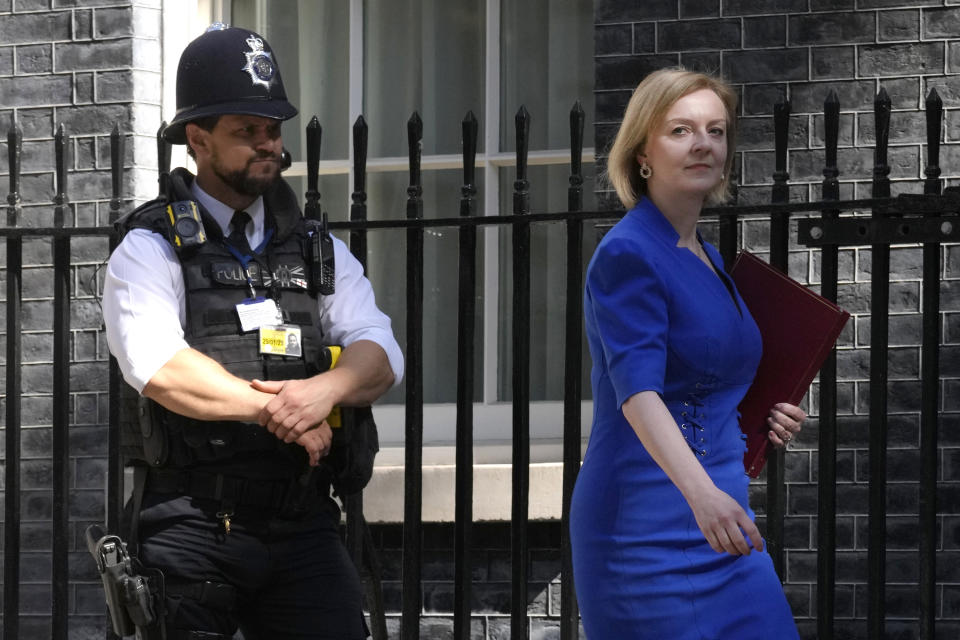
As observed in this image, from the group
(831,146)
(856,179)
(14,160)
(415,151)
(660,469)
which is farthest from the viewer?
(856,179)

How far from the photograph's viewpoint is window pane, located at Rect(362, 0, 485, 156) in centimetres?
601

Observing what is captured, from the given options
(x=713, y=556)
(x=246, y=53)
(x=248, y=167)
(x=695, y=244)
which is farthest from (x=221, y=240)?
(x=713, y=556)

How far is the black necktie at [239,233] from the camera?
3.50 metres

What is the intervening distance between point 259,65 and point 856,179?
8.00 feet

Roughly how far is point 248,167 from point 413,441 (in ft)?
3.95

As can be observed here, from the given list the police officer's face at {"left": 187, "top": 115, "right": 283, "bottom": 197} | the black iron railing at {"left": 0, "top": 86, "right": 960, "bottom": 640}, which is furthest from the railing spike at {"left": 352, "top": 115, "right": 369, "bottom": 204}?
the police officer's face at {"left": 187, "top": 115, "right": 283, "bottom": 197}

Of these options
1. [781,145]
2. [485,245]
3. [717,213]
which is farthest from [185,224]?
[485,245]

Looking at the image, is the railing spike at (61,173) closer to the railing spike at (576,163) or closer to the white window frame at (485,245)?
the white window frame at (485,245)

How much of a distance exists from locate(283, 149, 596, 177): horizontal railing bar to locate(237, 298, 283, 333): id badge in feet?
7.57

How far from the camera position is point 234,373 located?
3410 millimetres

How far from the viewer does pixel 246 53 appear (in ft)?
11.8

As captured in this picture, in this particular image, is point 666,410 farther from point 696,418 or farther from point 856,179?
point 856,179

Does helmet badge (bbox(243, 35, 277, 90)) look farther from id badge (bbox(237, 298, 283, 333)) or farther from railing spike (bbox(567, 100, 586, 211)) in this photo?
railing spike (bbox(567, 100, 586, 211))

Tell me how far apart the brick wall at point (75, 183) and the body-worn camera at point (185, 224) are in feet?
7.84
